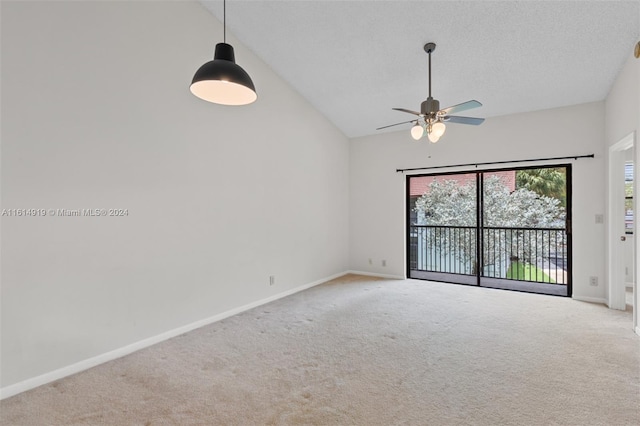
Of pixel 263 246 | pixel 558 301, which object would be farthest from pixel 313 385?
pixel 558 301

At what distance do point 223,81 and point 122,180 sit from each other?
1561 mm

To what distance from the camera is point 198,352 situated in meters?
2.84

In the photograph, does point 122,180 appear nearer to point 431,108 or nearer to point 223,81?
point 223,81

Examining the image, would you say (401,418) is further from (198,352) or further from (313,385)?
(198,352)

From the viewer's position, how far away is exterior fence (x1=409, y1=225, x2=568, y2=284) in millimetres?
5043

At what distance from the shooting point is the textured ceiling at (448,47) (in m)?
3.02

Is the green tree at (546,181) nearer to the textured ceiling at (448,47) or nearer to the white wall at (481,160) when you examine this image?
the white wall at (481,160)

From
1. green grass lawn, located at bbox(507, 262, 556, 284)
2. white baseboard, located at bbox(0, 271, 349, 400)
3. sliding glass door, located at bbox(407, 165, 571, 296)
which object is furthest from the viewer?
green grass lawn, located at bbox(507, 262, 556, 284)

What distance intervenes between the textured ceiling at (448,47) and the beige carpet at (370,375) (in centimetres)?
286

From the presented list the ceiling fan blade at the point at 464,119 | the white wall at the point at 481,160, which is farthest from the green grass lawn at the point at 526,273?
the ceiling fan blade at the point at 464,119

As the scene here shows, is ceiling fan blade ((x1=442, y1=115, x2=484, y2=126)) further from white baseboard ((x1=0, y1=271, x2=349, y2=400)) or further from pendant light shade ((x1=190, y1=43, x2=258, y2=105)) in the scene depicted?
white baseboard ((x1=0, y1=271, x2=349, y2=400))

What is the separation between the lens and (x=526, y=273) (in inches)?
208

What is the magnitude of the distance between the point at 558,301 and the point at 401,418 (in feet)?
11.8

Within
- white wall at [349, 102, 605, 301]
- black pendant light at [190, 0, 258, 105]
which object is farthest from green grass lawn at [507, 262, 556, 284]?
black pendant light at [190, 0, 258, 105]
